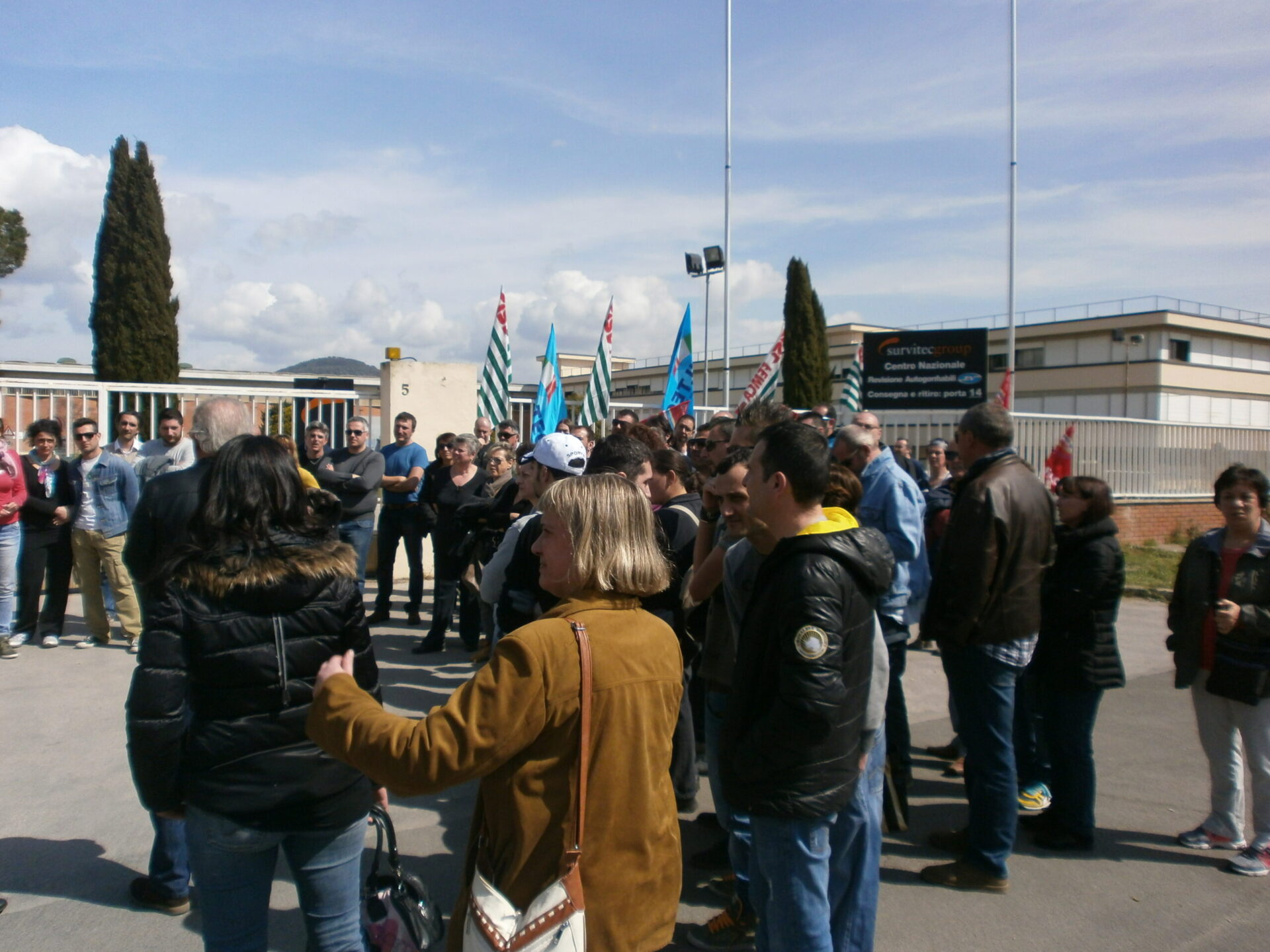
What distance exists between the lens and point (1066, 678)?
4.41m

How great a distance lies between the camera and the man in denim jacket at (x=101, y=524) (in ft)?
25.6

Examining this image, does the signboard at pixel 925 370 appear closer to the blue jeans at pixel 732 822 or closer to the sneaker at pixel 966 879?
the sneaker at pixel 966 879

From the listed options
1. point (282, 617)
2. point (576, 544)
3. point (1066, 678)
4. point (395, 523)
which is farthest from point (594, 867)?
point (395, 523)

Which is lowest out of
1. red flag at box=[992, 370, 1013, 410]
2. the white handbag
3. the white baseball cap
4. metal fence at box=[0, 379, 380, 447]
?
the white handbag

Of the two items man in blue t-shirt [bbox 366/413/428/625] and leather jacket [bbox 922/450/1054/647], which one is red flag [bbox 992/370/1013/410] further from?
leather jacket [bbox 922/450/1054/647]

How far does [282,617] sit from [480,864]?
83cm

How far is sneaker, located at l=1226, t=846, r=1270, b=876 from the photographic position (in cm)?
414

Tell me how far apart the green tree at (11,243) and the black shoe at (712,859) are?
35599mm

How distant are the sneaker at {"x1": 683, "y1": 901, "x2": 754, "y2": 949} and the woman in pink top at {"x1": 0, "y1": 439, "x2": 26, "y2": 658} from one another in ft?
21.6

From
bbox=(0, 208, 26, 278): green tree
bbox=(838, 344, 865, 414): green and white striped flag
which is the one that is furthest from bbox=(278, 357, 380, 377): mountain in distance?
bbox=(838, 344, 865, 414): green and white striped flag

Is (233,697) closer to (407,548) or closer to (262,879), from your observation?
(262,879)

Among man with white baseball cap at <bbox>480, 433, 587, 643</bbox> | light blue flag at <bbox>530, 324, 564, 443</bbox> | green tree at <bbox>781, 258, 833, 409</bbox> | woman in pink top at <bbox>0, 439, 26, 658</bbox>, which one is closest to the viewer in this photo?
man with white baseball cap at <bbox>480, 433, 587, 643</bbox>

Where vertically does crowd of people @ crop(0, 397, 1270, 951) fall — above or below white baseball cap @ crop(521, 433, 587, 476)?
below

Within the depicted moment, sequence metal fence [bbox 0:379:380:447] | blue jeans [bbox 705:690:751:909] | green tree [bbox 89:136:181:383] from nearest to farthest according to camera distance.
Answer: blue jeans [bbox 705:690:751:909], metal fence [bbox 0:379:380:447], green tree [bbox 89:136:181:383]
